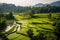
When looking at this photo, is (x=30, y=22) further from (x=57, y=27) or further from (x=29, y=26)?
(x=57, y=27)

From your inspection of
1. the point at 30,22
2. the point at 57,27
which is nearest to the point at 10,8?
the point at 30,22

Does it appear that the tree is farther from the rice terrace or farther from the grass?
the grass

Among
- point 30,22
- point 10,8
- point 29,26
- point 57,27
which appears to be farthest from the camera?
point 10,8

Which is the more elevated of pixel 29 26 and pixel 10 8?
pixel 10 8

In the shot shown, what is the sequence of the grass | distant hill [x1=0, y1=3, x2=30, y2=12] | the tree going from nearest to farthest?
the grass
the tree
distant hill [x1=0, y1=3, x2=30, y2=12]

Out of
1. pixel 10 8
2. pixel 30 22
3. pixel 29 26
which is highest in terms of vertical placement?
pixel 10 8

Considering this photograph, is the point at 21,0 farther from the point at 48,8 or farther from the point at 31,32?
the point at 31,32

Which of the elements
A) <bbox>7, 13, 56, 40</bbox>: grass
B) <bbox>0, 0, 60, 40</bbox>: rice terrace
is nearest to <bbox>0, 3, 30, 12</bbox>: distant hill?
<bbox>0, 0, 60, 40</bbox>: rice terrace

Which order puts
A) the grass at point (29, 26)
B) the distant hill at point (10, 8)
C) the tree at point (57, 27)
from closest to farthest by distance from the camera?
the grass at point (29, 26), the tree at point (57, 27), the distant hill at point (10, 8)

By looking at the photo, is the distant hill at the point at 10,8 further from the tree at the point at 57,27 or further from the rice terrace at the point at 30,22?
the tree at the point at 57,27

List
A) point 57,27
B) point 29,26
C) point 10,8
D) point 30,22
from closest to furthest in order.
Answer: point 57,27 < point 29,26 < point 30,22 < point 10,8

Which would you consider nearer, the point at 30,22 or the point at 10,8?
the point at 30,22

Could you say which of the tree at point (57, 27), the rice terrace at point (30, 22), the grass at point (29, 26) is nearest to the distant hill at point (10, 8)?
the rice terrace at point (30, 22)
